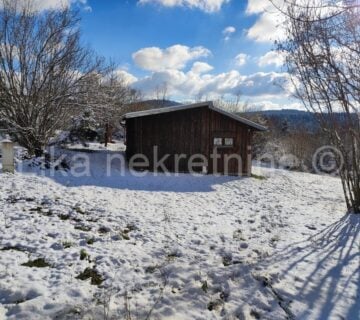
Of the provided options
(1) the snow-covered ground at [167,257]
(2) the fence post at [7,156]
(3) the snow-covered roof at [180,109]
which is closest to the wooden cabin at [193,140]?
(3) the snow-covered roof at [180,109]

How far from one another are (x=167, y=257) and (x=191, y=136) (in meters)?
10.7

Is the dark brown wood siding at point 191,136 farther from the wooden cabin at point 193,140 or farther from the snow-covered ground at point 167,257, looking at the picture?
the snow-covered ground at point 167,257

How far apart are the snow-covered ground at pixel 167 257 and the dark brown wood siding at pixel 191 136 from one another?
5.84 metres

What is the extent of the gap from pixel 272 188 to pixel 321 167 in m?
16.4

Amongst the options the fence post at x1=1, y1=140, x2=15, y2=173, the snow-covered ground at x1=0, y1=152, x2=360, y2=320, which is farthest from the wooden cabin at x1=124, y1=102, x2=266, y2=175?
the fence post at x1=1, y1=140, x2=15, y2=173

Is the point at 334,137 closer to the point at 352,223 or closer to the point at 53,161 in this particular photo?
the point at 352,223

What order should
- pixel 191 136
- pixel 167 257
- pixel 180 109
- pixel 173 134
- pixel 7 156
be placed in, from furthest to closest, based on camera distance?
pixel 191 136
pixel 173 134
pixel 180 109
pixel 7 156
pixel 167 257

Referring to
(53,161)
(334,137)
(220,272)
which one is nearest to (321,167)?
(334,137)

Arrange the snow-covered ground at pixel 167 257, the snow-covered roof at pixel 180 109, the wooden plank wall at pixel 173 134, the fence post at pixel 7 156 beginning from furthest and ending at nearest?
the wooden plank wall at pixel 173 134, the snow-covered roof at pixel 180 109, the fence post at pixel 7 156, the snow-covered ground at pixel 167 257

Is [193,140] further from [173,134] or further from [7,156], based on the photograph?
[7,156]

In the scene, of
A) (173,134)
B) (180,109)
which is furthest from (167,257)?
(180,109)

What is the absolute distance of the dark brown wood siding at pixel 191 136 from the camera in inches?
595

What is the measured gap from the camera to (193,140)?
15305mm

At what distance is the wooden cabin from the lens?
1511 cm
